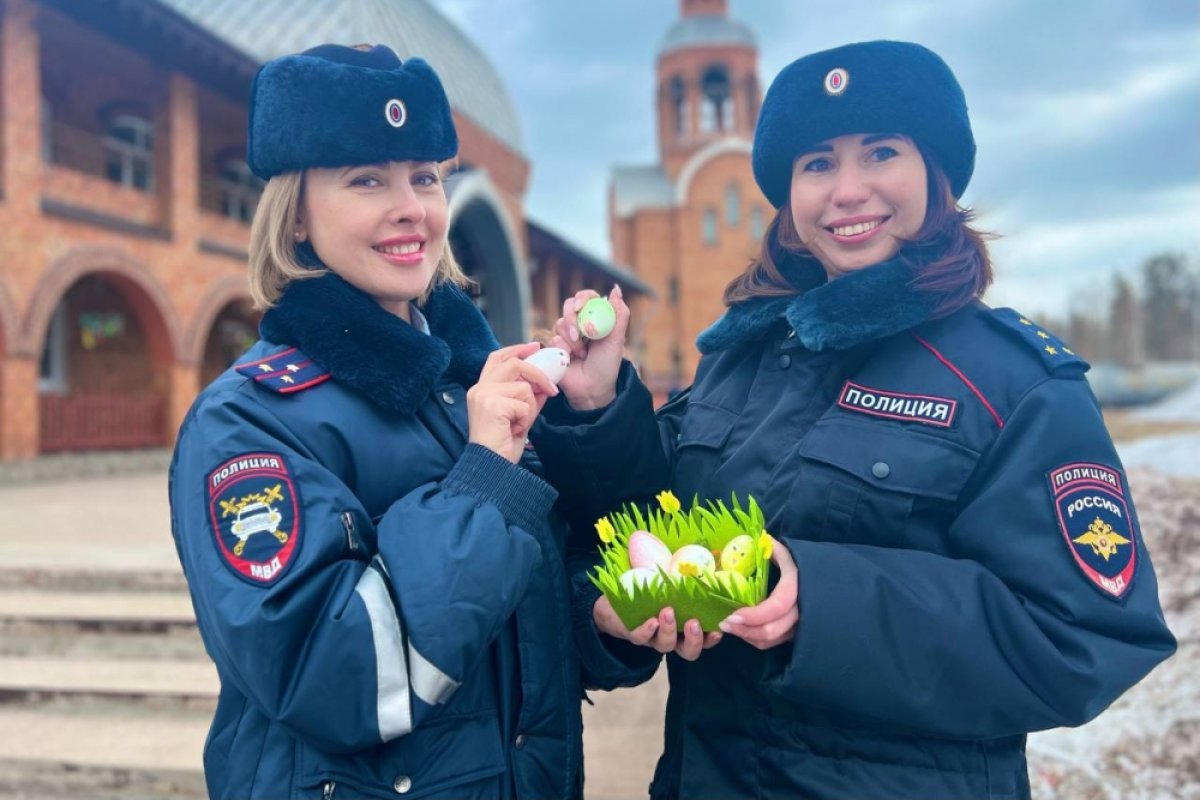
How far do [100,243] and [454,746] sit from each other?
15.0 meters

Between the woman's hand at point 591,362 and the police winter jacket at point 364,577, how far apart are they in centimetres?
29

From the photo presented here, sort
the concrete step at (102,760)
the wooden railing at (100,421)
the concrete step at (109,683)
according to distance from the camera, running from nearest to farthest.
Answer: the concrete step at (102,760) → the concrete step at (109,683) → the wooden railing at (100,421)

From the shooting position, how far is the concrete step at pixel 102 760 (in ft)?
12.6

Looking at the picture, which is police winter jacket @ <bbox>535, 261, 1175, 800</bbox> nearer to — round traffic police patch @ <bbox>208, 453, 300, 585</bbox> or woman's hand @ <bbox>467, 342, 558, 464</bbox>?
woman's hand @ <bbox>467, 342, 558, 464</bbox>

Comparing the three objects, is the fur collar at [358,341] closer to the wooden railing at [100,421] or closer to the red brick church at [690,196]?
the wooden railing at [100,421]

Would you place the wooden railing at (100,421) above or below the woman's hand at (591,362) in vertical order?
below

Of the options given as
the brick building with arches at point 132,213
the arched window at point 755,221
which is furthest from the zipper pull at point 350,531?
the arched window at point 755,221

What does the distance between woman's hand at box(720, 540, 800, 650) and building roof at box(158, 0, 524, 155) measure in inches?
709

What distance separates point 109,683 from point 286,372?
12.5ft

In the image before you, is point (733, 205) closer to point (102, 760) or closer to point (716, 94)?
point (716, 94)

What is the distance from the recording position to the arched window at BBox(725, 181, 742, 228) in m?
44.4

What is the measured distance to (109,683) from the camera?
4.55 meters

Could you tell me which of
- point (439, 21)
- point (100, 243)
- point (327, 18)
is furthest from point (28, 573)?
point (439, 21)

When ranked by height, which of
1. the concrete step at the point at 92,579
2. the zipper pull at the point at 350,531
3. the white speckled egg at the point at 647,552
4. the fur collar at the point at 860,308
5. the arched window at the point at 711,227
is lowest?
the concrete step at the point at 92,579
